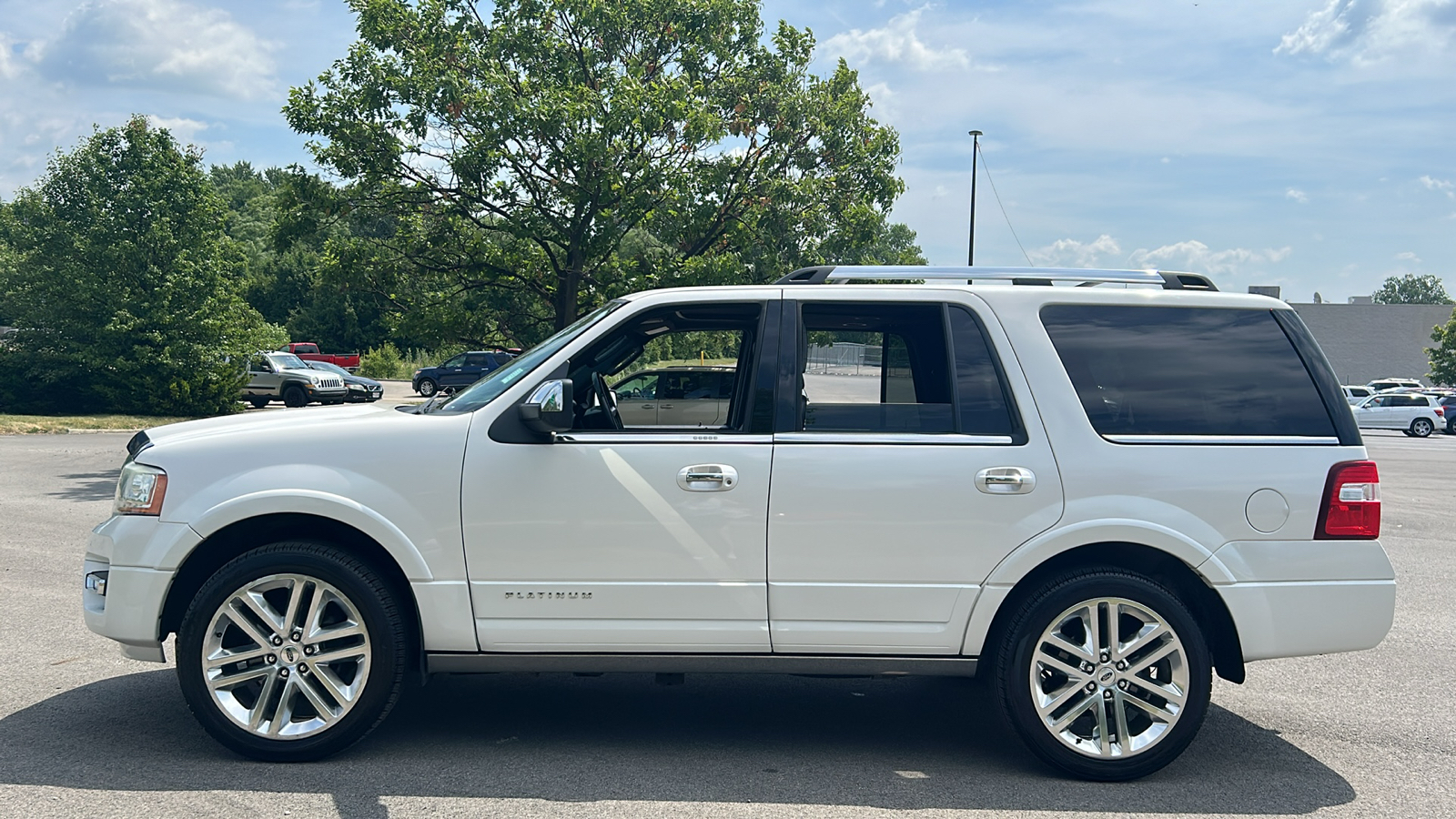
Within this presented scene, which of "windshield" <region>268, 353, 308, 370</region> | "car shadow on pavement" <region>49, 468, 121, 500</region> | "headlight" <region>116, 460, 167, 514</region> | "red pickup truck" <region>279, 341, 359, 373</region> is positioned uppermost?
"red pickup truck" <region>279, 341, 359, 373</region>

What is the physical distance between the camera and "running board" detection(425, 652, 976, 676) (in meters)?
4.41

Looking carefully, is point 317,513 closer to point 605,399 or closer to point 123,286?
point 605,399

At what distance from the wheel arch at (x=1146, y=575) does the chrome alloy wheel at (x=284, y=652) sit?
250 centimetres

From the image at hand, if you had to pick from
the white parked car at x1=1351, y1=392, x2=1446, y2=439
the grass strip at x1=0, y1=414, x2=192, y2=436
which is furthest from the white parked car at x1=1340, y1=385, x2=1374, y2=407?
the grass strip at x1=0, y1=414, x2=192, y2=436

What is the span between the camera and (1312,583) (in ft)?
14.5

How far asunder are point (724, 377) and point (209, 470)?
86.0 inches

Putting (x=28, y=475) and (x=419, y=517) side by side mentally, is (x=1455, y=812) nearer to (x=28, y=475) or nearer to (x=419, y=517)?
(x=419, y=517)

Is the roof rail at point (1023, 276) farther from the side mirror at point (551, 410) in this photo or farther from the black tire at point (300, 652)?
the black tire at point (300, 652)

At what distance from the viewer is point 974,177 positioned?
142 feet

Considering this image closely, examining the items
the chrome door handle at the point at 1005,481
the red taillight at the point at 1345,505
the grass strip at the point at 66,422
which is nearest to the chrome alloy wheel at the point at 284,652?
the chrome door handle at the point at 1005,481

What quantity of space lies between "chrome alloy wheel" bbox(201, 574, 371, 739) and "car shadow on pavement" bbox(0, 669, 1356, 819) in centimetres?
22

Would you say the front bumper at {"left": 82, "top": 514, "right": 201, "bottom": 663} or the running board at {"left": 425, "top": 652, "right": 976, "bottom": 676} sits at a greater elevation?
the front bumper at {"left": 82, "top": 514, "right": 201, "bottom": 663}

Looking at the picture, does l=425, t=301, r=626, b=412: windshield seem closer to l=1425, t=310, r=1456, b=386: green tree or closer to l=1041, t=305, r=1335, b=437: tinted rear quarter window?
l=1041, t=305, r=1335, b=437: tinted rear quarter window

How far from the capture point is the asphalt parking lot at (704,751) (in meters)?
4.11
